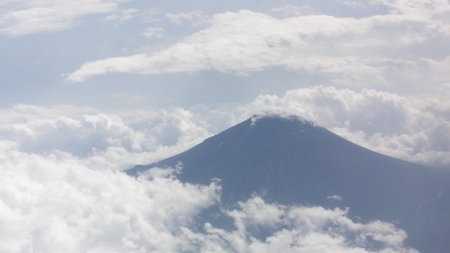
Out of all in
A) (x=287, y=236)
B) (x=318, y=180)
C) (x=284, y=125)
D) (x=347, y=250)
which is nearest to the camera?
(x=347, y=250)

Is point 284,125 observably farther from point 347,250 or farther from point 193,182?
point 347,250

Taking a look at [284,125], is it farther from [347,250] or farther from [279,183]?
[347,250]

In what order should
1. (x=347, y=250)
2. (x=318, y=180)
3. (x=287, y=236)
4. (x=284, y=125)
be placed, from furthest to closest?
(x=284, y=125), (x=318, y=180), (x=287, y=236), (x=347, y=250)

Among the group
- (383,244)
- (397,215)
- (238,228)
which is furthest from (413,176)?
(238,228)

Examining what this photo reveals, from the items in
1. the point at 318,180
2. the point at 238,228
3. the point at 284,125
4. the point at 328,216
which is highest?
the point at 284,125

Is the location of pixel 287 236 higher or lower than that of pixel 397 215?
lower

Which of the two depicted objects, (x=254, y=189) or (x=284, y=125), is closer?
(x=254, y=189)
